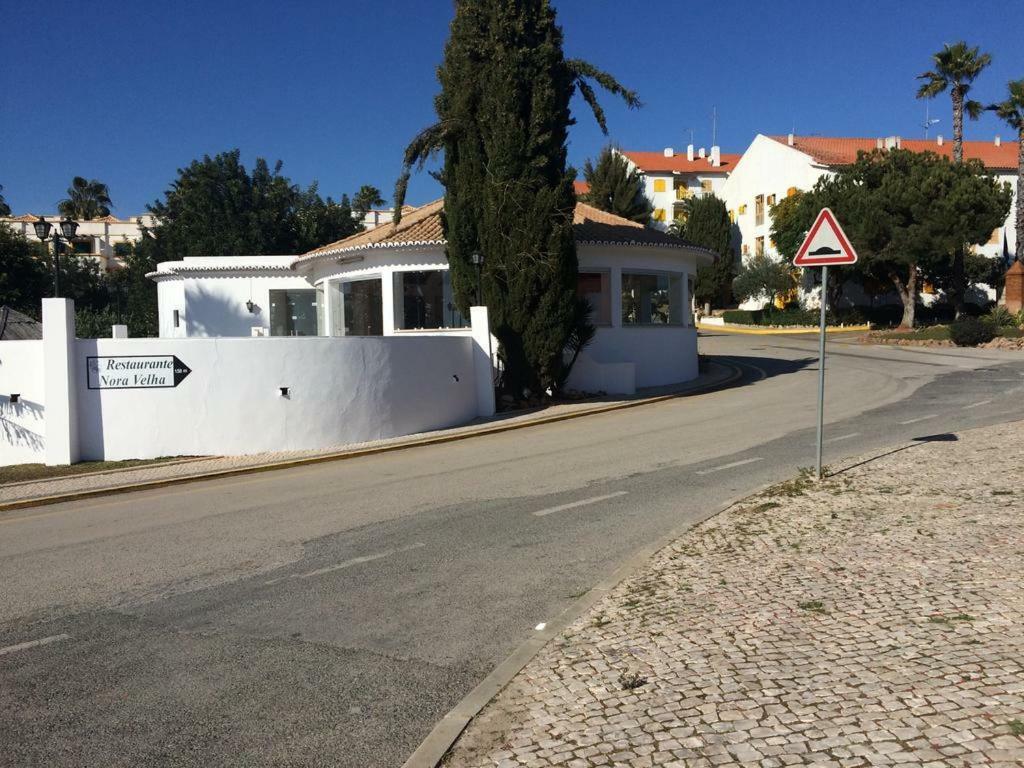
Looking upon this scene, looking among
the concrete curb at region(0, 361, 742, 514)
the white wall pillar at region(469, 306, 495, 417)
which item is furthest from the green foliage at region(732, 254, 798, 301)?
the white wall pillar at region(469, 306, 495, 417)

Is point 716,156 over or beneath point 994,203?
over

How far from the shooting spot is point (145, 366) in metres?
14.0

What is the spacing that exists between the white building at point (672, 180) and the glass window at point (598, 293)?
55750 millimetres

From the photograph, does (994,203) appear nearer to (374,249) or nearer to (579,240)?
(579,240)

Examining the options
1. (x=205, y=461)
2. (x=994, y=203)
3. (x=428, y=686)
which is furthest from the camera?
(x=994, y=203)

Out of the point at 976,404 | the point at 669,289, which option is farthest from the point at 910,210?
the point at 976,404

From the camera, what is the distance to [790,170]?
58562 millimetres

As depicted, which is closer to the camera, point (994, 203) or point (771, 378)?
point (771, 378)

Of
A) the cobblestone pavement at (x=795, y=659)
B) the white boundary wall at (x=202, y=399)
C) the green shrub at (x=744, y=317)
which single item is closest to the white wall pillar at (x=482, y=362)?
the white boundary wall at (x=202, y=399)

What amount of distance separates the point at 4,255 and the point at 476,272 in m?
42.0

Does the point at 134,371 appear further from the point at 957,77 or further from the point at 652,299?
the point at 957,77

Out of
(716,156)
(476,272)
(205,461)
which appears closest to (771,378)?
(476,272)

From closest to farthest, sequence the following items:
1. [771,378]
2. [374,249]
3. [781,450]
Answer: [781,450]
[374,249]
[771,378]

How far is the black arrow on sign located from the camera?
14109 millimetres
